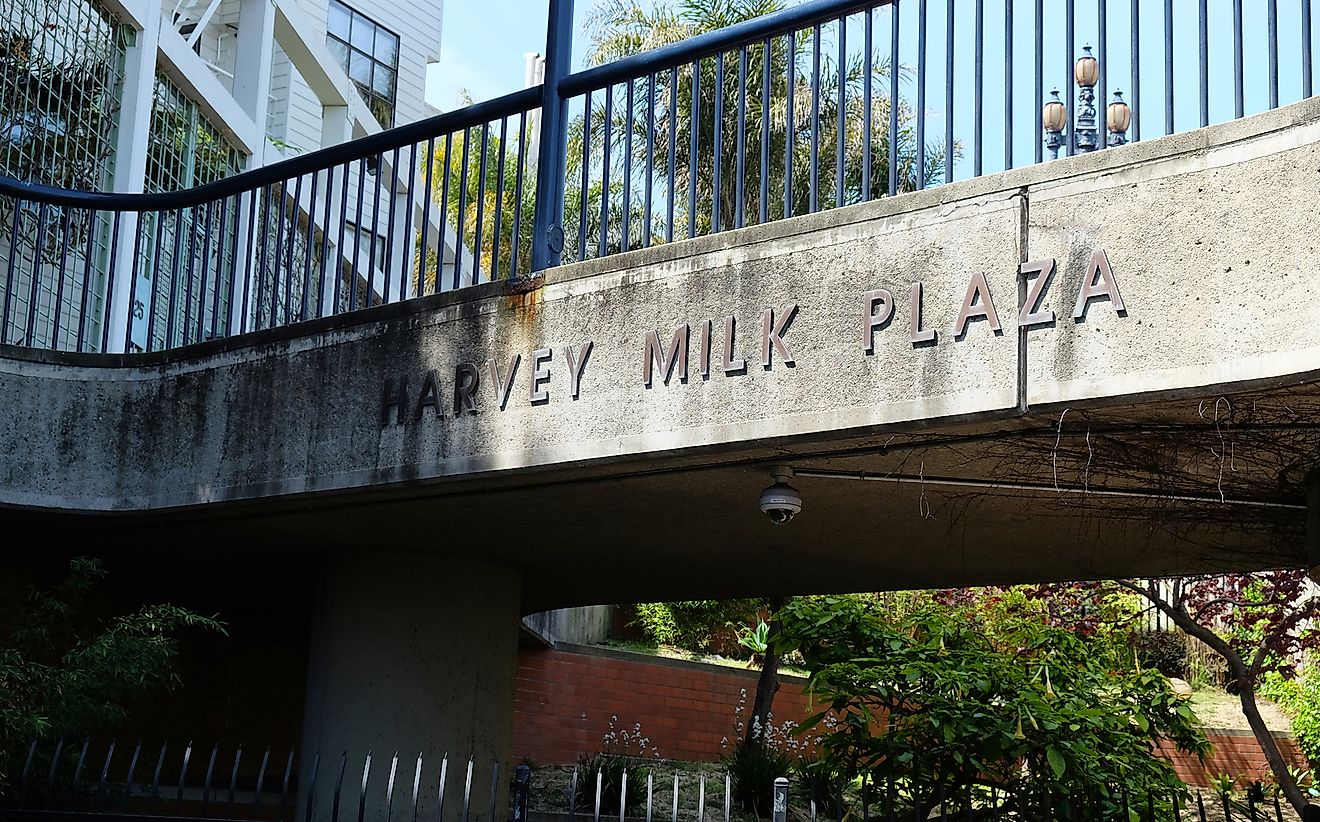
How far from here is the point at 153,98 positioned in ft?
43.2

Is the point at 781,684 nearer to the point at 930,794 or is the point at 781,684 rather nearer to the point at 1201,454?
the point at 930,794

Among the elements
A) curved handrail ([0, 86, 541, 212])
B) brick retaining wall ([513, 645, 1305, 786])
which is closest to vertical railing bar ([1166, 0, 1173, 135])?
curved handrail ([0, 86, 541, 212])

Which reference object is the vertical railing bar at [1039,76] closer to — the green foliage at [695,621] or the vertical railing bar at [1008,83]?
the vertical railing bar at [1008,83]

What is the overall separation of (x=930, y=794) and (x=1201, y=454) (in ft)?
12.4

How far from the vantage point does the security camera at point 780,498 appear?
21.4ft

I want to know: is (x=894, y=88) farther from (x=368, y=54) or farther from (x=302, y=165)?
(x=368, y=54)

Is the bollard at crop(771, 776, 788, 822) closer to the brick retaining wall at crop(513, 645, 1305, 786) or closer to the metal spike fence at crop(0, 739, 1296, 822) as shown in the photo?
the metal spike fence at crop(0, 739, 1296, 822)

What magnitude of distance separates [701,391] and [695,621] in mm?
16784

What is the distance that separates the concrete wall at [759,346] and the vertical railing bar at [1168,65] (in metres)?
0.29

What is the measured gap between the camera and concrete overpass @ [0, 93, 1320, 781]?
199 inches

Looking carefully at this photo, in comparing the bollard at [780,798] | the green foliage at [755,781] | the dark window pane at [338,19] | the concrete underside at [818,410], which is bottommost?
the green foliage at [755,781]

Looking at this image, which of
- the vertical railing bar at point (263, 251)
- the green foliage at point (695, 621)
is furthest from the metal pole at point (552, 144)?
the green foliage at point (695, 621)

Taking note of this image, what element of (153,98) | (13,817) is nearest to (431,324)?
(13,817)

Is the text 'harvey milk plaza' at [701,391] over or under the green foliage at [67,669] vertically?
over
